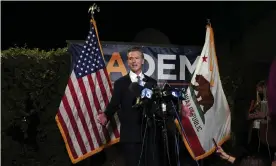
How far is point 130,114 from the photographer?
3.87 meters

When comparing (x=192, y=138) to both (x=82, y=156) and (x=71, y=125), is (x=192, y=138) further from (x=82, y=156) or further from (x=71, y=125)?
(x=71, y=125)

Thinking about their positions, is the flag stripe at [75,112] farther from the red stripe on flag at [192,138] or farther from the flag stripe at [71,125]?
the red stripe on flag at [192,138]

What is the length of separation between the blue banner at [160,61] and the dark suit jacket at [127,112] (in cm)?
116

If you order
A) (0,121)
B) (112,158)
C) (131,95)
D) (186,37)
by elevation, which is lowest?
(112,158)

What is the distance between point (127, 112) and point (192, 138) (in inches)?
60.6

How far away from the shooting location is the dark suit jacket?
12.5 ft

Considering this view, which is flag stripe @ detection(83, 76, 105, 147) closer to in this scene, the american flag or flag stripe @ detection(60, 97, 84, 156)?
the american flag

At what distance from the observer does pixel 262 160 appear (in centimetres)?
500

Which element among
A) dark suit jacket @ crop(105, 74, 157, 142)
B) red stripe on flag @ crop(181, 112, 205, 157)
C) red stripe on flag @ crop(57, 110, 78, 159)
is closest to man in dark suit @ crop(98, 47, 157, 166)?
dark suit jacket @ crop(105, 74, 157, 142)

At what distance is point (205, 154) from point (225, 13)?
2431mm

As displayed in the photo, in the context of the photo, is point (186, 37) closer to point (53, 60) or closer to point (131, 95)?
point (53, 60)

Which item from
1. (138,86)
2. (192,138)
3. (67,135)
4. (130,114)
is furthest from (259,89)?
(67,135)

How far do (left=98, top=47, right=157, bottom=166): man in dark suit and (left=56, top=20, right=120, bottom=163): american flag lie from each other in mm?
803

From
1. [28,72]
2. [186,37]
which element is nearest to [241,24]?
[186,37]
